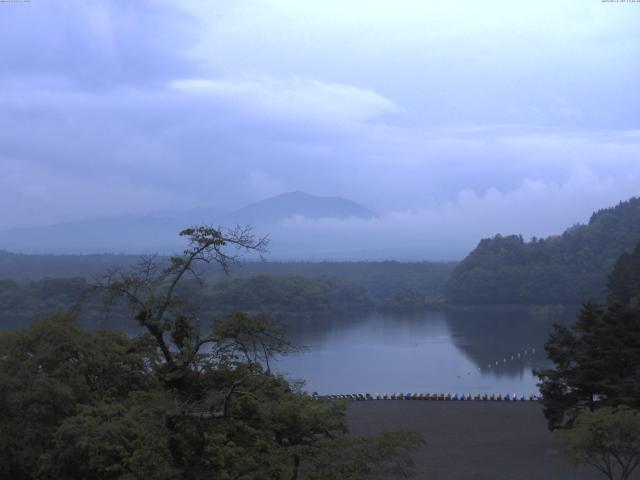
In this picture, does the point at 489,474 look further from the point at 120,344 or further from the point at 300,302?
the point at 300,302

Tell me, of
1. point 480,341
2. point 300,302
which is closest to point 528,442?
Answer: point 480,341

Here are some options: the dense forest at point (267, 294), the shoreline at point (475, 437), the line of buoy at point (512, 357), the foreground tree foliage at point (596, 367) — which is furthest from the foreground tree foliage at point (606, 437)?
the dense forest at point (267, 294)

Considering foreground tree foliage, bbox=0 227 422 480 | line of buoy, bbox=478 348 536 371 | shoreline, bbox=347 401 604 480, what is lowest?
line of buoy, bbox=478 348 536 371

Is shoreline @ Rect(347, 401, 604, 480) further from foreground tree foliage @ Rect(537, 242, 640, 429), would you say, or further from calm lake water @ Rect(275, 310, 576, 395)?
calm lake water @ Rect(275, 310, 576, 395)

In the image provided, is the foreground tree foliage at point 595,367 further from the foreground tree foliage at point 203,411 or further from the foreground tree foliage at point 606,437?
the foreground tree foliage at point 203,411

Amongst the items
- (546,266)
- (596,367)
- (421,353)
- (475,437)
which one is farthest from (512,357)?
(546,266)

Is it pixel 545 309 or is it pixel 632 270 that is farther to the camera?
pixel 545 309

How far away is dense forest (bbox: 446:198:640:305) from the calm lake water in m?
6.20

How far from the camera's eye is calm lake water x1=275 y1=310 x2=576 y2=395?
2636 cm

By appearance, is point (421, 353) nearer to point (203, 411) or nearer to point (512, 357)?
point (512, 357)

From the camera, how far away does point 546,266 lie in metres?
62.5

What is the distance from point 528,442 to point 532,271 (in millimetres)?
49141

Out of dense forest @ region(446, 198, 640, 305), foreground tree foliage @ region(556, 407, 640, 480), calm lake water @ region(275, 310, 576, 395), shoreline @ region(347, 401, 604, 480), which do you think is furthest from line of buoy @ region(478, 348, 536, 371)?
dense forest @ region(446, 198, 640, 305)

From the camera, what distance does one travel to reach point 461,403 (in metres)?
18.7
